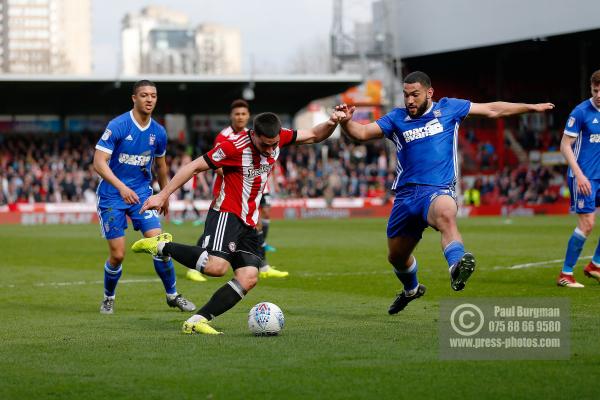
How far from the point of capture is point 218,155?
28.4 feet

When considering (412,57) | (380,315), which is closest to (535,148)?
(412,57)

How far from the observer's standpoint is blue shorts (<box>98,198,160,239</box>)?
10938 mm

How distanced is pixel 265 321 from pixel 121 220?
129 inches

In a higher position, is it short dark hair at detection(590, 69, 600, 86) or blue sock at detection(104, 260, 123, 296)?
short dark hair at detection(590, 69, 600, 86)

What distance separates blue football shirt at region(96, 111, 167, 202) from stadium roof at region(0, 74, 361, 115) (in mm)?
34098

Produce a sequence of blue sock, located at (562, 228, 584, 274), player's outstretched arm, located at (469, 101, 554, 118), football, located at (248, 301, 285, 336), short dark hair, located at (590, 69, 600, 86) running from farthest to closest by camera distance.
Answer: blue sock, located at (562, 228, 584, 274)
short dark hair, located at (590, 69, 600, 86)
player's outstretched arm, located at (469, 101, 554, 118)
football, located at (248, 301, 285, 336)

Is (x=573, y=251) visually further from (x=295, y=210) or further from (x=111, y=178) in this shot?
(x=295, y=210)

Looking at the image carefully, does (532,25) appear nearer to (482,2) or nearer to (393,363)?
(482,2)

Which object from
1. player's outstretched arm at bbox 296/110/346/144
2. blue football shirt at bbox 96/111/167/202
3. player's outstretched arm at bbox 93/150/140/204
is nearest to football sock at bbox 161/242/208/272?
player's outstretched arm at bbox 296/110/346/144

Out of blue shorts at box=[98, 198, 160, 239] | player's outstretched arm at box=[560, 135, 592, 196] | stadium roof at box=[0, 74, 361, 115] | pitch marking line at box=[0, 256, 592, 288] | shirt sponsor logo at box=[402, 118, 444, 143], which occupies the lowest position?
pitch marking line at box=[0, 256, 592, 288]

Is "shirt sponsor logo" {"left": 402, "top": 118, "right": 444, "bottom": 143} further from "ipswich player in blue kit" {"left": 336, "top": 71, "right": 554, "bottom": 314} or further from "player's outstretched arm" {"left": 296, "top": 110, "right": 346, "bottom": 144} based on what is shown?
"player's outstretched arm" {"left": 296, "top": 110, "right": 346, "bottom": 144}

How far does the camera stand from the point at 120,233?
11.0m

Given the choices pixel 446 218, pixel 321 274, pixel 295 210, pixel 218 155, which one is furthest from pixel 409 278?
pixel 295 210

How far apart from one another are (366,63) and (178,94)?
30.9ft
